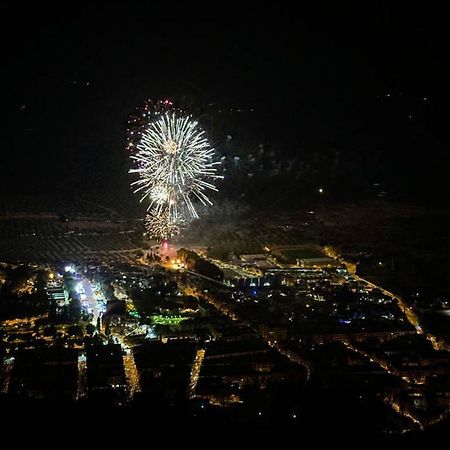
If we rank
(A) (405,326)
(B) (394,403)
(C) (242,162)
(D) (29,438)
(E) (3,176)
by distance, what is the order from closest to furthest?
(D) (29,438) < (B) (394,403) < (A) (405,326) < (C) (242,162) < (E) (3,176)

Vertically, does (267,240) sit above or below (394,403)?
above

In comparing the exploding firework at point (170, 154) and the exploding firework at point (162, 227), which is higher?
the exploding firework at point (170, 154)

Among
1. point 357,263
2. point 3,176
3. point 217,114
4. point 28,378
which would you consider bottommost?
point 28,378

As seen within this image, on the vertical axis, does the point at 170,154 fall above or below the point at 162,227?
above

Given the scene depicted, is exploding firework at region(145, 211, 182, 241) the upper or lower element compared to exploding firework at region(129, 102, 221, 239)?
lower

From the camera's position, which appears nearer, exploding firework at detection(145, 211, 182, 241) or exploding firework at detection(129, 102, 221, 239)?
exploding firework at detection(129, 102, 221, 239)

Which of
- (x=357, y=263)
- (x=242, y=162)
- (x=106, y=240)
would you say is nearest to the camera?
(x=357, y=263)

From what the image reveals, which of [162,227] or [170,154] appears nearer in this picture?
[170,154]

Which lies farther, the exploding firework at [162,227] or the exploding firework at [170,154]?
the exploding firework at [162,227]

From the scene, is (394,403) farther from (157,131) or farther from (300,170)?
(300,170)

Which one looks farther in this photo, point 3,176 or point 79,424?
point 3,176

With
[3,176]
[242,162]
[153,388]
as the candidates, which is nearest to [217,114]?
[242,162]
